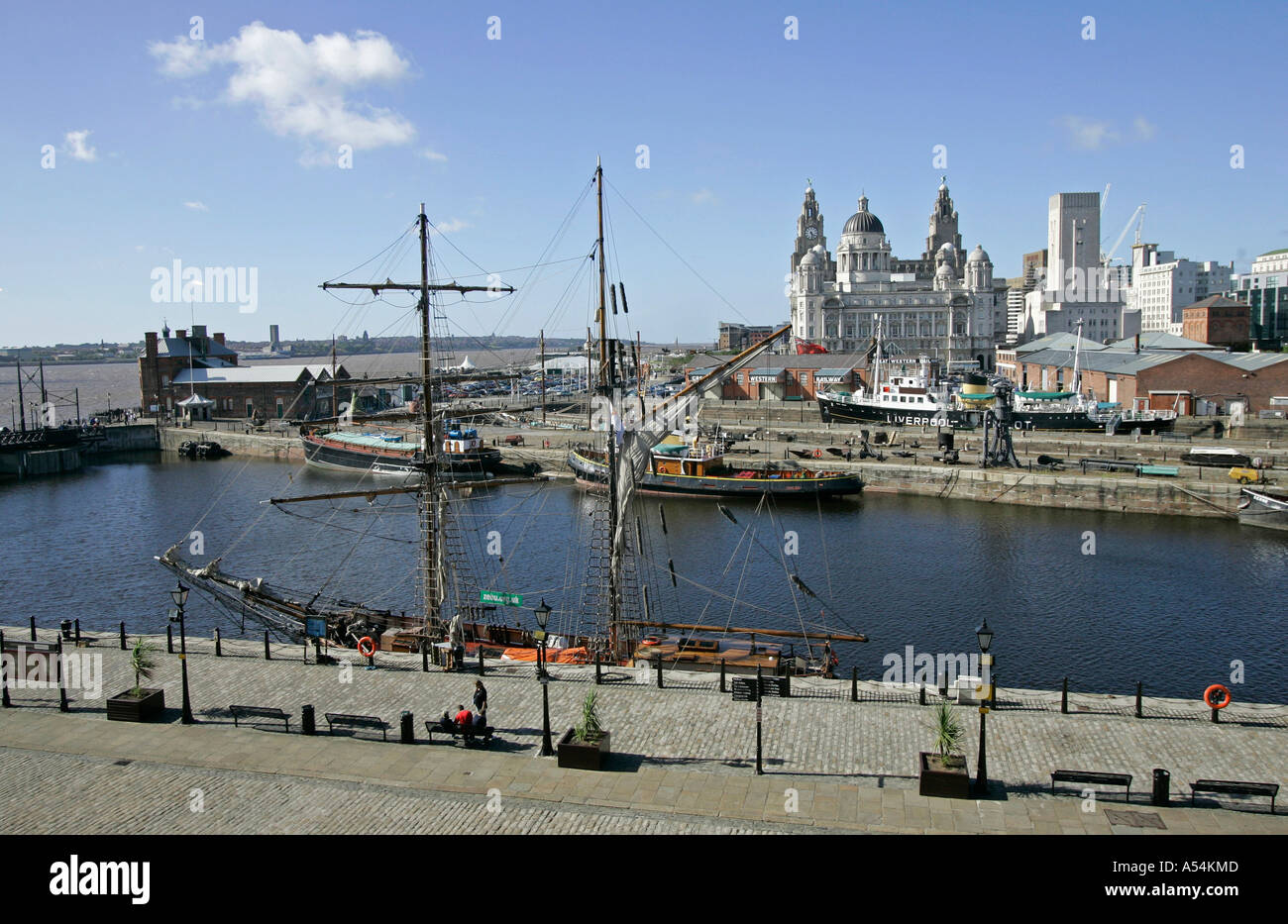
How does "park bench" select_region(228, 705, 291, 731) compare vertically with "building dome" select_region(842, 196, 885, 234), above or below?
below

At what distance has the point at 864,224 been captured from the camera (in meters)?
140

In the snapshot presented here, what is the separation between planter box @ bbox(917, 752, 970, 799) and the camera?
1302 centimetres

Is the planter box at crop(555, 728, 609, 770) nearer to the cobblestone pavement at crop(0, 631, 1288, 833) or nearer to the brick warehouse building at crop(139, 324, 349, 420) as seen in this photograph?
the cobblestone pavement at crop(0, 631, 1288, 833)

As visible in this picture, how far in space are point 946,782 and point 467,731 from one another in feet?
23.4

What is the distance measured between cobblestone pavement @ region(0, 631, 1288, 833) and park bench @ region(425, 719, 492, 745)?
0.84ft

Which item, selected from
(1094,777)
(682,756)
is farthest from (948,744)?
(682,756)

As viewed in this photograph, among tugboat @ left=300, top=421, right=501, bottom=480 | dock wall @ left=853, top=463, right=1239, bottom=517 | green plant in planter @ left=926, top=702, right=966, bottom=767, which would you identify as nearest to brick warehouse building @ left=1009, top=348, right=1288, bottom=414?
dock wall @ left=853, top=463, right=1239, bottom=517

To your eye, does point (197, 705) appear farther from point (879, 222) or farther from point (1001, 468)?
point (879, 222)

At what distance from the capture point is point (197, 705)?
1748 cm

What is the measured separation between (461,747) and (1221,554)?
31358mm

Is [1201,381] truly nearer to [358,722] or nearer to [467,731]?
[467,731]

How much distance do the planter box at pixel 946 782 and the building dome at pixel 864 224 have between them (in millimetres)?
133713

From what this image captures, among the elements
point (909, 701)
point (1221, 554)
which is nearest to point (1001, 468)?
point (1221, 554)
